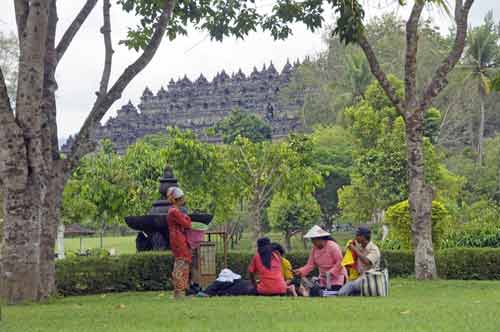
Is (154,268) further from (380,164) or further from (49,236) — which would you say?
(380,164)

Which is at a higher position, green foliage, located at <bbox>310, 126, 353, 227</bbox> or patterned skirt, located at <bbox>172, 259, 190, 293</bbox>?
green foliage, located at <bbox>310, 126, 353, 227</bbox>

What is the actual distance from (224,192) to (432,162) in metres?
10.1

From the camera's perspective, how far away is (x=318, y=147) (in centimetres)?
4669

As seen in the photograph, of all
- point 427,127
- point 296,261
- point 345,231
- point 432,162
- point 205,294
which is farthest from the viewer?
point 345,231

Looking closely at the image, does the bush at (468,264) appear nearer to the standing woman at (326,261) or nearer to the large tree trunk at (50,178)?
the standing woman at (326,261)

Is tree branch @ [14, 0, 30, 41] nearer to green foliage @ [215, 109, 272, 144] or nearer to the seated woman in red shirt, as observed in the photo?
the seated woman in red shirt

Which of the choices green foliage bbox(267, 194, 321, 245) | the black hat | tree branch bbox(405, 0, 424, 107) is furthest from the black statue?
green foliage bbox(267, 194, 321, 245)

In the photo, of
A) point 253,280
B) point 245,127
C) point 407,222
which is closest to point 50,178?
point 253,280

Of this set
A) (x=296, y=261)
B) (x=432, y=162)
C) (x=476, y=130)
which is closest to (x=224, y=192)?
(x=432, y=162)

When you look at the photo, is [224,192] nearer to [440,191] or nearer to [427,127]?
[440,191]

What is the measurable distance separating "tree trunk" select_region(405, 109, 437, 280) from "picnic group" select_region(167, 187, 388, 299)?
10.6ft

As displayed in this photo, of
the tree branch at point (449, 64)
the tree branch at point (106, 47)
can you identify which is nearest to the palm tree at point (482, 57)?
the tree branch at point (449, 64)

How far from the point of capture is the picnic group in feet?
34.1

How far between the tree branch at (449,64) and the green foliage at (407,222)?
4138 millimetres
